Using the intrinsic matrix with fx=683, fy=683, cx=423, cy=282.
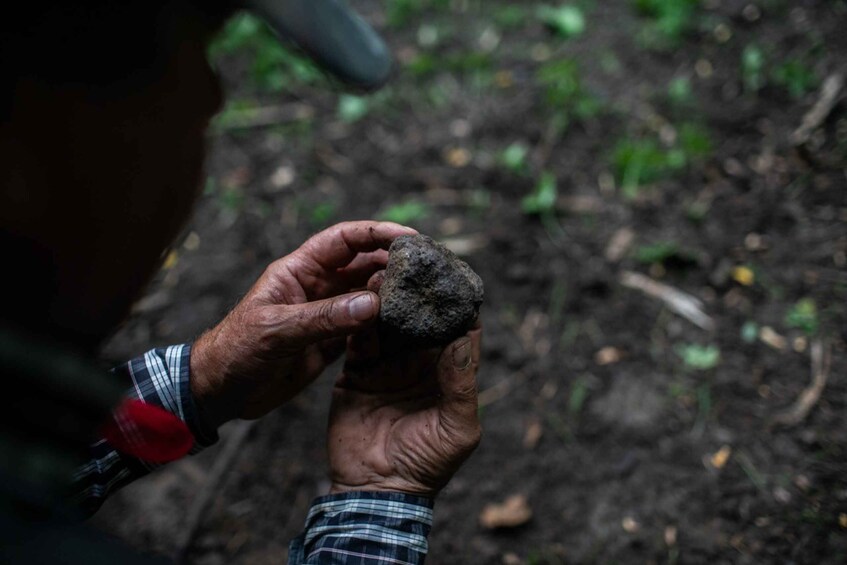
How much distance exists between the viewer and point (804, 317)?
286 centimetres

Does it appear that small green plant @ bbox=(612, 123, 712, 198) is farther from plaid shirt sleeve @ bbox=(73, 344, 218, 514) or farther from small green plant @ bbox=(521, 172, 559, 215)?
plaid shirt sleeve @ bbox=(73, 344, 218, 514)

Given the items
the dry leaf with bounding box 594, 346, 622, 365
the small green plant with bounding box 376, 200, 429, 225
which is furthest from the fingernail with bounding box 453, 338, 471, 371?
the small green plant with bounding box 376, 200, 429, 225

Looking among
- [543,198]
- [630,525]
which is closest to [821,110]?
[543,198]

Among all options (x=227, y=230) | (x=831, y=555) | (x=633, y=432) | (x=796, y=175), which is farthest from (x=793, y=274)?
(x=227, y=230)

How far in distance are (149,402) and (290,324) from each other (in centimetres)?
55

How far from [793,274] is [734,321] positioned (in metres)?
0.34

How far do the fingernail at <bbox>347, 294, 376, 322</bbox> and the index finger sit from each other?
321 millimetres

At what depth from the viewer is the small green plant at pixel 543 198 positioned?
3.49m

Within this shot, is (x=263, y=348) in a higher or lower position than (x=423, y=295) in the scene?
higher

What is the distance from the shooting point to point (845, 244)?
2.97 meters

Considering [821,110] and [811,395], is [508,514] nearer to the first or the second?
[811,395]

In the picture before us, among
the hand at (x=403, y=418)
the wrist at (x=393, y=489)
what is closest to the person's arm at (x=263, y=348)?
the hand at (x=403, y=418)

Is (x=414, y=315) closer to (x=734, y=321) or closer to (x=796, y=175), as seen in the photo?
(x=734, y=321)

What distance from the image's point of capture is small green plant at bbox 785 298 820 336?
2.83 meters
